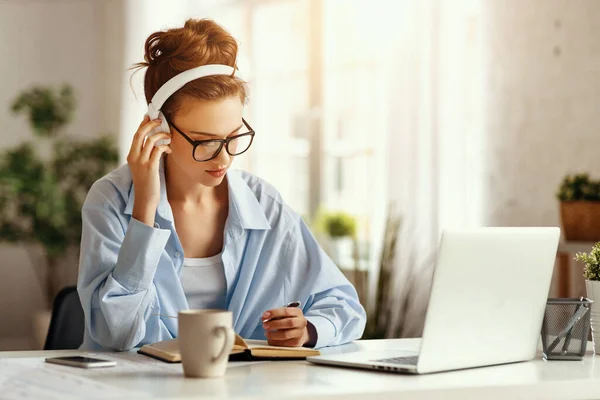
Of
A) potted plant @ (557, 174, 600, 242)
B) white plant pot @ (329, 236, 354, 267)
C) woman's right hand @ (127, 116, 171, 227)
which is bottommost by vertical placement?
white plant pot @ (329, 236, 354, 267)

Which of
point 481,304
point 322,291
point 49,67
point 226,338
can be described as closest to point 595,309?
point 481,304

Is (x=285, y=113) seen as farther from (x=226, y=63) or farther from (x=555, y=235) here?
(x=555, y=235)

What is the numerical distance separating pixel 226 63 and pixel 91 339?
682 mm

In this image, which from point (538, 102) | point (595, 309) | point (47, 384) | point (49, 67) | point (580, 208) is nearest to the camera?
point (47, 384)

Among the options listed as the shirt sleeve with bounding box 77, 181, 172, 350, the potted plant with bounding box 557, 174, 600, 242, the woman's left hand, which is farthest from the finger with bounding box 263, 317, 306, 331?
the potted plant with bounding box 557, 174, 600, 242

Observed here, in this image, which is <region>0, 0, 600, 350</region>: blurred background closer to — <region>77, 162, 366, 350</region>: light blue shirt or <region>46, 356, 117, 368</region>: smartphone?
<region>77, 162, 366, 350</region>: light blue shirt

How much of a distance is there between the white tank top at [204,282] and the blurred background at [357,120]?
1.69 meters

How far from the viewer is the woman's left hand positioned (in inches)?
69.6

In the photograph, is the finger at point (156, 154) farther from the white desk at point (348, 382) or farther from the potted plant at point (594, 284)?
the potted plant at point (594, 284)

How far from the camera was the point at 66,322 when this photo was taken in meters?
2.16

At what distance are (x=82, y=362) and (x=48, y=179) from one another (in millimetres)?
4256

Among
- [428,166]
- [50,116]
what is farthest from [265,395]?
[50,116]

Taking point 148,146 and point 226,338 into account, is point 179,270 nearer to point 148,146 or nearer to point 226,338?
point 148,146

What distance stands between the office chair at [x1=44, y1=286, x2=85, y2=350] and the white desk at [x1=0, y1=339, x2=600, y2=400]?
0.49 metres
